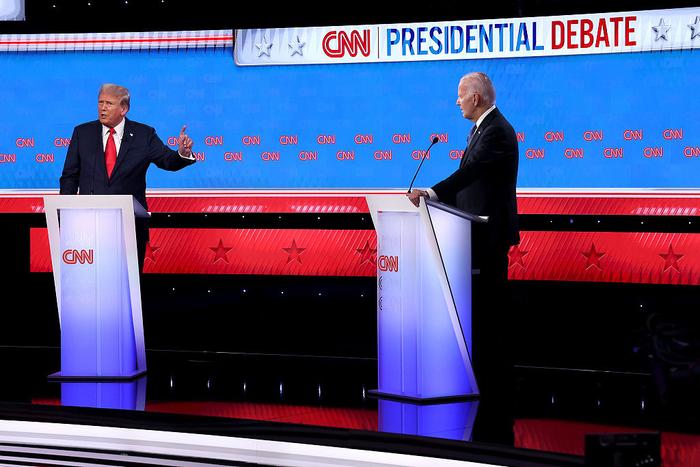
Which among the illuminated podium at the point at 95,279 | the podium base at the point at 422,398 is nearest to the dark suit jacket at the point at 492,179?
the podium base at the point at 422,398

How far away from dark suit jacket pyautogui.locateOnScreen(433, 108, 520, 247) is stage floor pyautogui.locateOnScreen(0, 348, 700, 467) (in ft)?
2.69

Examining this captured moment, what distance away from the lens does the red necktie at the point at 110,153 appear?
6164 millimetres

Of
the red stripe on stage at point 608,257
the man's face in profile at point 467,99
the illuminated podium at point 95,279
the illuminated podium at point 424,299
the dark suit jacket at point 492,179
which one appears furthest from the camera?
the red stripe on stage at point 608,257

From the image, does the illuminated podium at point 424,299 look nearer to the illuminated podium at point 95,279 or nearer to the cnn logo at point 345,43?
the illuminated podium at point 95,279

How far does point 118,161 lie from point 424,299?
211 cm

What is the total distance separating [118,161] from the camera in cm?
615

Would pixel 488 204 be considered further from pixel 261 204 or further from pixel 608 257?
pixel 261 204

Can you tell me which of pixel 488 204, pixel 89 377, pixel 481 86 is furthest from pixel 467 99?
pixel 89 377

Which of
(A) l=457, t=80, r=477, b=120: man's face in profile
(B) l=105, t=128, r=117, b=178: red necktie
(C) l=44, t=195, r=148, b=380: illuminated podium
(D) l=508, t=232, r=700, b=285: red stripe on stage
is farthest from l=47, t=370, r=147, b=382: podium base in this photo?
(D) l=508, t=232, r=700, b=285: red stripe on stage

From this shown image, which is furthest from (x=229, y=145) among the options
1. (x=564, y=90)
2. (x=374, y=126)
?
(x=564, y=90)

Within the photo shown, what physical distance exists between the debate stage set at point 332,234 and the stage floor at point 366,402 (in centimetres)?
3

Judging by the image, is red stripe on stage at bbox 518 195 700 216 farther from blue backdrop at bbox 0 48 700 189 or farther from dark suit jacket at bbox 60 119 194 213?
dark suit jacket at bbox 60 119 194 213

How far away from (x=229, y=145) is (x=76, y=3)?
1.37 metres

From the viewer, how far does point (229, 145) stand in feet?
23.5
